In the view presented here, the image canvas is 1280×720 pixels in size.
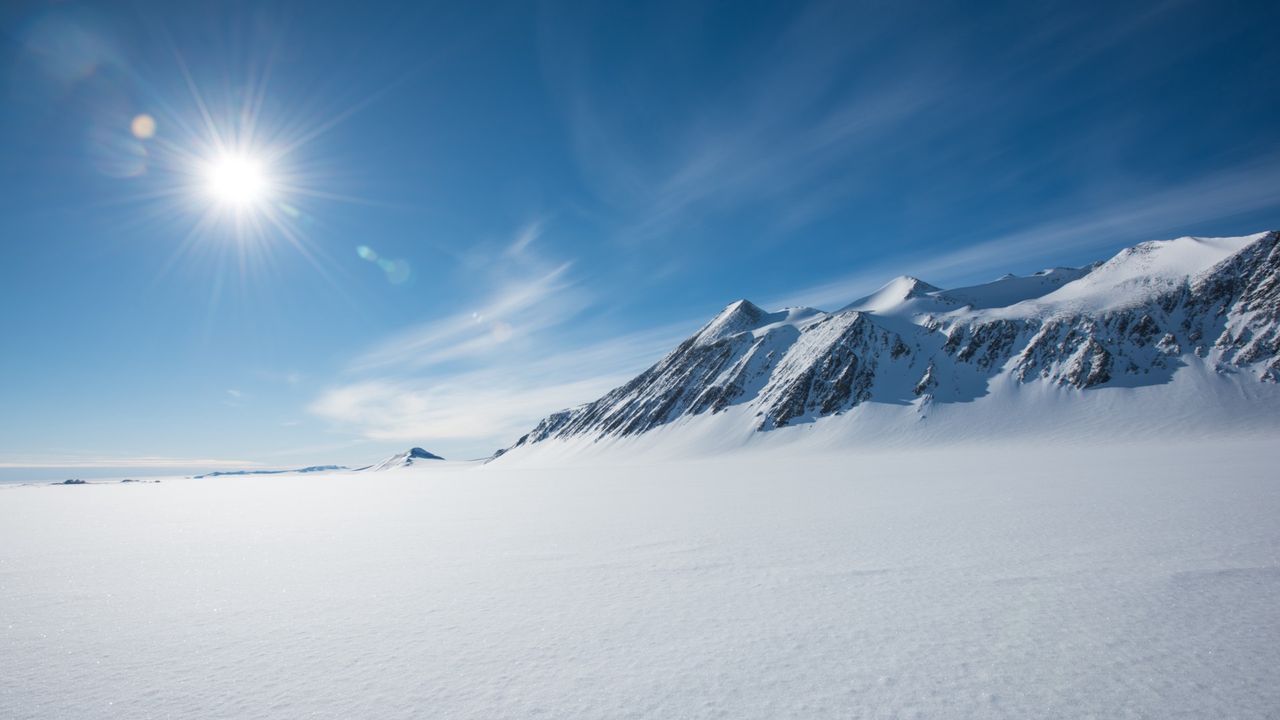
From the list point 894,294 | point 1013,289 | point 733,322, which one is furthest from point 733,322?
point 1013,289

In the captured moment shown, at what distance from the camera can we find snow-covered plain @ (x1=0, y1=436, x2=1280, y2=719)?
18.9ft

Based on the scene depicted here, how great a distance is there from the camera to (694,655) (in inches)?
268

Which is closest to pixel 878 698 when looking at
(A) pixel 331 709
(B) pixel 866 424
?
(A) pixel 331 709

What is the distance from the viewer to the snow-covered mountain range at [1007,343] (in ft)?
263

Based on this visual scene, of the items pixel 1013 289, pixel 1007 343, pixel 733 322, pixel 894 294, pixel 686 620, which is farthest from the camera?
pixel 733 322

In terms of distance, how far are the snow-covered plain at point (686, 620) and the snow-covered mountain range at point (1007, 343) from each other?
83037 millimetres

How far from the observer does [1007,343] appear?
95625 mm

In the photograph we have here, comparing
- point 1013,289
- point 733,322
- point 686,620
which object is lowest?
point 686,620

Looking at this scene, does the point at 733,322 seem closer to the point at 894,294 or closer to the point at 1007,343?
the point at 894,294

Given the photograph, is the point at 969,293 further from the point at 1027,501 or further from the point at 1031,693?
the point at 1031,693

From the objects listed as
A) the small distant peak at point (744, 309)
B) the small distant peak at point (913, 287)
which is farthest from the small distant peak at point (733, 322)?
the small distant peak at point (913, 287)

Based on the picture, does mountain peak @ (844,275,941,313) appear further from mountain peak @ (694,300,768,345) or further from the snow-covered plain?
the snow-covered plain

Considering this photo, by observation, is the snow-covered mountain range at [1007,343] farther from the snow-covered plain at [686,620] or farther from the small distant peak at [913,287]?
the snow-covered plain at [686,620]

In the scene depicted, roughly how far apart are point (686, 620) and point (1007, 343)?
4418 inches
